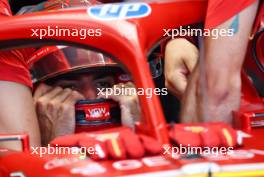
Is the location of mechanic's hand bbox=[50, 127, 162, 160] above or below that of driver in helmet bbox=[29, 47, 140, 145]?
below

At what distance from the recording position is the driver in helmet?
1.12 m

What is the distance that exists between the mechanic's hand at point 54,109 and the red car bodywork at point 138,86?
0.75ft

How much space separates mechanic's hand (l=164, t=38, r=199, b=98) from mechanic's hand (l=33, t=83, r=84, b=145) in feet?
0.69

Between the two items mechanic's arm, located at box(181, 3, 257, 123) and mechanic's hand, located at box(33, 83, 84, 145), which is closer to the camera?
mechanic's arm, located at box(181, 3, 257, 123)

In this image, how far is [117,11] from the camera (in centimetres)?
90

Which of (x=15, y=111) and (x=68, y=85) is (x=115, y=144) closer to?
(x=15, y=111)

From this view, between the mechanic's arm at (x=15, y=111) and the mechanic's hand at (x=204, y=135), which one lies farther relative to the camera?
the mechanic's arm at (x=15, y=111)

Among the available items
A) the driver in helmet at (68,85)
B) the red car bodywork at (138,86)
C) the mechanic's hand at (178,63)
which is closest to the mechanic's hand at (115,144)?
the red car bodywork at (138,86)

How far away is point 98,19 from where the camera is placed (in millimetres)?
893

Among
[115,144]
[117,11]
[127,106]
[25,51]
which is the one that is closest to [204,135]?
[115,144]

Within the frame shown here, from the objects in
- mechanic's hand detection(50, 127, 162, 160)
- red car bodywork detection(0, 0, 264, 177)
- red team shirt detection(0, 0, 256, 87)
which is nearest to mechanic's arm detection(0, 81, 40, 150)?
red team shirt detection(0, 0, 256, 87)

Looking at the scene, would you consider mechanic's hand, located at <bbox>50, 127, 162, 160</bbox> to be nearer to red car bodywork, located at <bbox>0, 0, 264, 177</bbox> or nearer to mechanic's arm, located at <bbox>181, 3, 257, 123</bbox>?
red car bodywork, located at <bbox>0, 0, 264, 177</bbox>

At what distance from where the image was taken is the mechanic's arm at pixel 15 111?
1.02 m

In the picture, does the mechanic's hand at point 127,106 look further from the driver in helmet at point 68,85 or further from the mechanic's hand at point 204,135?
the mechanic's hand at point 204,135
